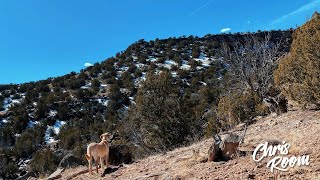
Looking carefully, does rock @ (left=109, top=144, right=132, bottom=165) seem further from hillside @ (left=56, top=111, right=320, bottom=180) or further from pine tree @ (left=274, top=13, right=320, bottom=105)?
pine tree @ (left=274, top=13, right=320, bottom=105)

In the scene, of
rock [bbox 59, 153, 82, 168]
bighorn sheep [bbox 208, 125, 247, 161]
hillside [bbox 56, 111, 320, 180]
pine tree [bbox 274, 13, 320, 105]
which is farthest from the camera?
rock [bbox 59, 153, 82, 168]

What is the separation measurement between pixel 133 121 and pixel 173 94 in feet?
A: 8.21

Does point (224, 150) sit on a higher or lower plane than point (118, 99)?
lower

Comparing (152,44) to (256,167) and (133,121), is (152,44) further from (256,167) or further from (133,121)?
(256,167)

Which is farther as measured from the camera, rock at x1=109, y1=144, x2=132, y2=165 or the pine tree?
the pine tree

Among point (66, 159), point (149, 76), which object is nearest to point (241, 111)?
point (149, 76)

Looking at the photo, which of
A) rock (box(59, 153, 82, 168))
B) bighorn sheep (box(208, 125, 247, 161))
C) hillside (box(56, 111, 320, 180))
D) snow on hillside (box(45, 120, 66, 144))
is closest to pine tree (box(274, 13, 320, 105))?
hillside (box(56, 111, 320, 180))

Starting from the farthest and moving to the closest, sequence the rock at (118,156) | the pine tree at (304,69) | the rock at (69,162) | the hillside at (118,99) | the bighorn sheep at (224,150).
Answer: the hillside at (118,99) < the rock at (69,162) < the pine tree at (304,69) < the rock at (118,156) < the bighorn sheep at (224,150)

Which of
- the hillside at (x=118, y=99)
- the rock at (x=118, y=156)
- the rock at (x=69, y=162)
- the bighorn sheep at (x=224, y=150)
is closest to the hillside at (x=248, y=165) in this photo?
the bighorn sheep at (x=224, y=150)

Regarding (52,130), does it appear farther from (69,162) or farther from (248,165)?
(248,165)

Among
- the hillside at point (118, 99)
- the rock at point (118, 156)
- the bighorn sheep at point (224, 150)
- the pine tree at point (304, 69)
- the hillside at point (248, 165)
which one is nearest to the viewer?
the hillside at point (248, 165)

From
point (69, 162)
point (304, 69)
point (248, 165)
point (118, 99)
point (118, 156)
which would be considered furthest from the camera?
point (118, 99)

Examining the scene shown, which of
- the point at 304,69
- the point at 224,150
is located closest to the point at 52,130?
the point at 304,69

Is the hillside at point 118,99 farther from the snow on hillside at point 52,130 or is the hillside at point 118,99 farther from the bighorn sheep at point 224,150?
the bighorn sheep at point 224,150
